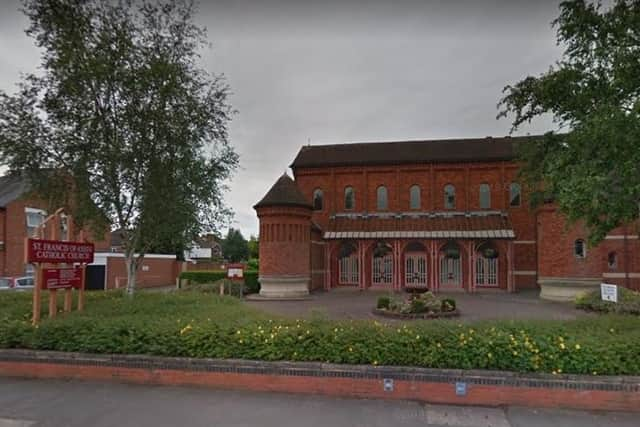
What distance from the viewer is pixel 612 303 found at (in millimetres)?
14898

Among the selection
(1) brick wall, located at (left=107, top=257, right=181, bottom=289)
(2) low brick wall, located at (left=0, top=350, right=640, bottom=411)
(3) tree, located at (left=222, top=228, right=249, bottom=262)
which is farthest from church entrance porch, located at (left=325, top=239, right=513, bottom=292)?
(3) tree, located at (left=222, top=228, right=249, bottom=262)

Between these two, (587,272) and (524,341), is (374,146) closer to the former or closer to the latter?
(587,272)

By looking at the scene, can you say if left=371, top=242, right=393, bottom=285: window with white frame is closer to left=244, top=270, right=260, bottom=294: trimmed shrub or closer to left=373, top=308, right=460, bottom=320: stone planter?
left=244, top=270, right=260, bottom=294: trimmed shrub

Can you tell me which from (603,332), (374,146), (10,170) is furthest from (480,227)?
(10,170)

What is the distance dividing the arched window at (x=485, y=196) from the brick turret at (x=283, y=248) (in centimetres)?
1284

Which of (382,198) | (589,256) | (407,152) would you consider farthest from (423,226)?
(589,256)

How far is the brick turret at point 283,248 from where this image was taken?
21266 millimetres

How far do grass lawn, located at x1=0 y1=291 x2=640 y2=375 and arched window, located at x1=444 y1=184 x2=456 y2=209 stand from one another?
19401 millimetres

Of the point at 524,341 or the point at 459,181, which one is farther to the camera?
the point at 459,181

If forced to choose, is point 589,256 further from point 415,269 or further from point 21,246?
point 21,246

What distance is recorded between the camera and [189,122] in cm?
913

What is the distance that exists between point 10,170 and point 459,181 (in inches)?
965

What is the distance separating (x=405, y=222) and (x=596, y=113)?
17028mm

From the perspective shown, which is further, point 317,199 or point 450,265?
point 317,199
